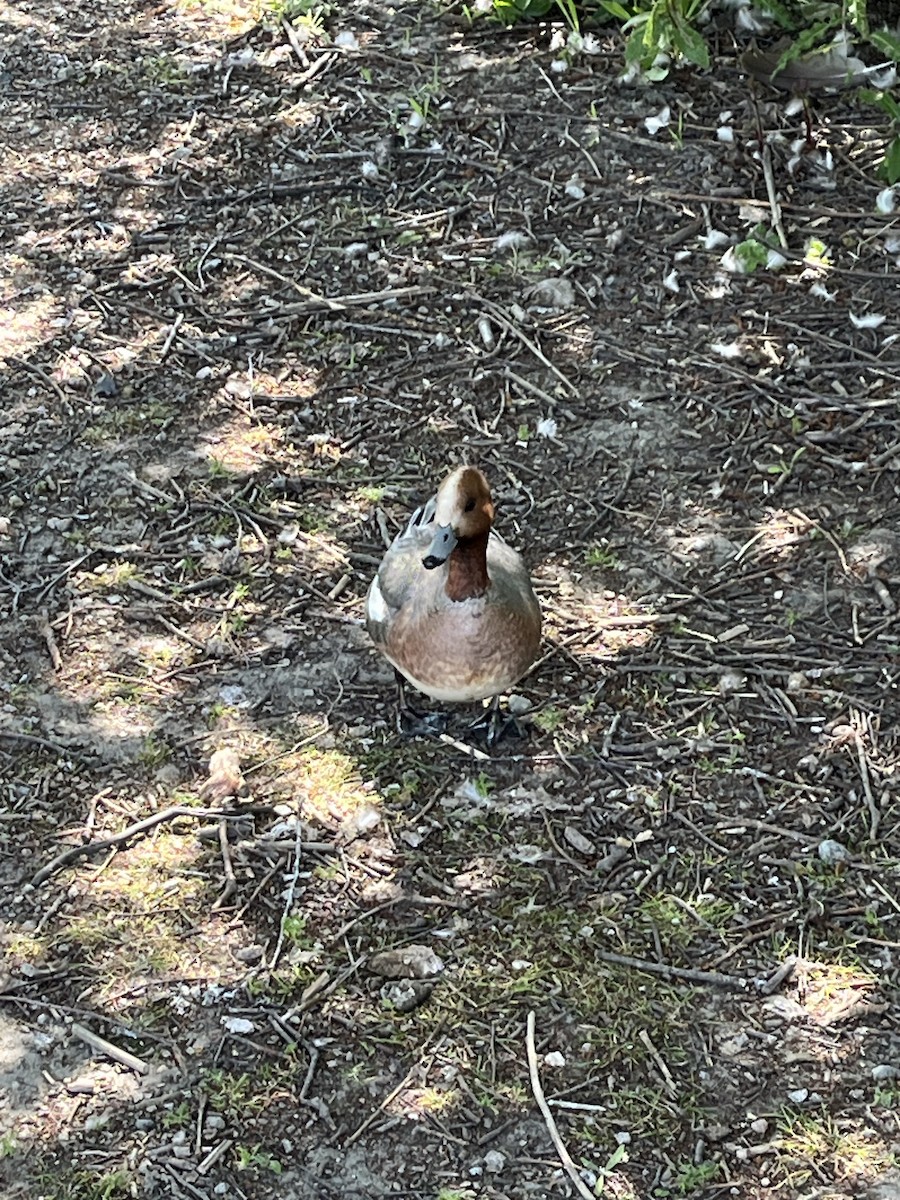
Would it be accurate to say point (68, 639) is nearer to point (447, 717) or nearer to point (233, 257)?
point (447, 717)

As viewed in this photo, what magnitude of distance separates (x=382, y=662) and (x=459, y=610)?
1.64 ft

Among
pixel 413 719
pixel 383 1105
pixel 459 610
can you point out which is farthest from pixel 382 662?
pixel 383 1105

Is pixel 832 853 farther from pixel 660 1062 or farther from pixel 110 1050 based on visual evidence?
pixel 110 1050

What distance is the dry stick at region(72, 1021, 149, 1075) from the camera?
3105 millimetres

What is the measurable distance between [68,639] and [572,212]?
2427 mm

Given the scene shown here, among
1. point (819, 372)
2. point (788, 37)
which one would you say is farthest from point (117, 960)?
point (788, 37)

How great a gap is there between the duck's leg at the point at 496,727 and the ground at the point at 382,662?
36 millimetres

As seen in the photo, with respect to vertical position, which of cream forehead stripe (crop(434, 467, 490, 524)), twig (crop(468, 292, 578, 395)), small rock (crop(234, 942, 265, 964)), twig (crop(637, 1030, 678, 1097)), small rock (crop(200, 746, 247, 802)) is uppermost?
cream forehead stripe (crop(434, 467, 490, 524))

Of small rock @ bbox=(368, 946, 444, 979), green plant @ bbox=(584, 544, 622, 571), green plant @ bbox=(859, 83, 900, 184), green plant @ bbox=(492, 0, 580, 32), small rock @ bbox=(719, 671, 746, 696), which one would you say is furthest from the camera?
green plant @ bbox=(492, 0, 580, 32)

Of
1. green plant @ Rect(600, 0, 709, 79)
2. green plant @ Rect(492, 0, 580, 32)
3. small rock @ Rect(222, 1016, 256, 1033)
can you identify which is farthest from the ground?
green plant @ Rect(600, 0, 709, 79)

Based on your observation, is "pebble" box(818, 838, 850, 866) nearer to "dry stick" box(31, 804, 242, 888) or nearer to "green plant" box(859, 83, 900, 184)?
"dry stick" box(31, 804, 242, 888)

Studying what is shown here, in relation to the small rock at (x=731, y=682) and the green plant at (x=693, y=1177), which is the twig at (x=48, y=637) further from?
the green plant at (x=693, y=1177)

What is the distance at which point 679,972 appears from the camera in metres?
3.28

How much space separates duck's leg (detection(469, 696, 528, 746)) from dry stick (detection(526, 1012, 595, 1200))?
0.82m
